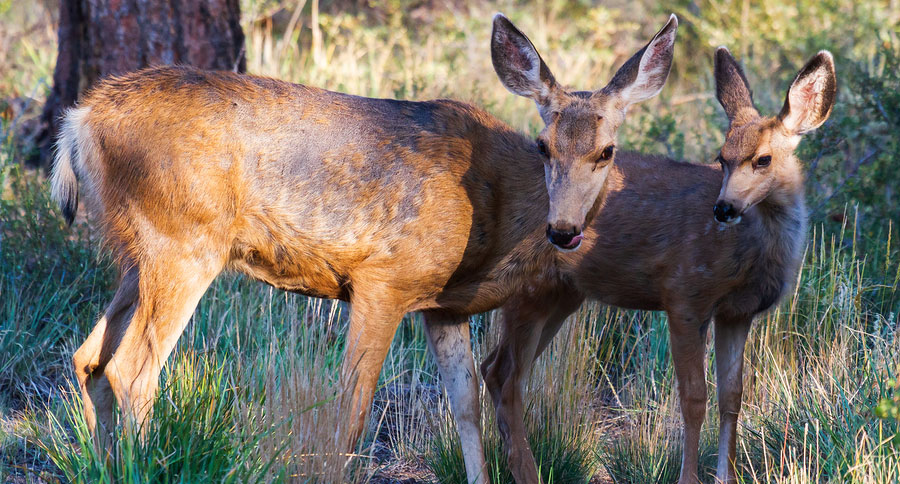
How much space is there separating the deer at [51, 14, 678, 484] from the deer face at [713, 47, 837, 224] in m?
0.53

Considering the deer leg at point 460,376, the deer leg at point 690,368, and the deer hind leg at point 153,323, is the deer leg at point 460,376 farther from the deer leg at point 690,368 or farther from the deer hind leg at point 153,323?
the deer hind leg at point 153,323

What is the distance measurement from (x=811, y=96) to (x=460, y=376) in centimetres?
231

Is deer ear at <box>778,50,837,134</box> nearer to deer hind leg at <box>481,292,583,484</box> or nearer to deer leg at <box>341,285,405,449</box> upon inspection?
deer hind leg at <box>481,292,583,484</box>

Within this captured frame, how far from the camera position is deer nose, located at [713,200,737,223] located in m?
4.69

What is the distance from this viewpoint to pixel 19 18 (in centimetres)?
1366

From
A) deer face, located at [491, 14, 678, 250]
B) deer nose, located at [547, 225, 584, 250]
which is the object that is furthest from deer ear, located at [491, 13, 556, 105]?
deer nose, located at [547, 225, 584, 250]

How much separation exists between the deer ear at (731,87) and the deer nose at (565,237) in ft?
4.99

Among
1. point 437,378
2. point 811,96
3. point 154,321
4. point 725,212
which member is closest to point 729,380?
point 725,212

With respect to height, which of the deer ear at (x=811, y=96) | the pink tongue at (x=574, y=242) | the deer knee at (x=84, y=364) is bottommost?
the deer knee at (x=84, y=364)

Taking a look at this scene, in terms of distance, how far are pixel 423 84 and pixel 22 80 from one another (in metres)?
4.40

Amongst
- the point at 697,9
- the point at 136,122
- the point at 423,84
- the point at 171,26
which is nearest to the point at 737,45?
the point at 697,9

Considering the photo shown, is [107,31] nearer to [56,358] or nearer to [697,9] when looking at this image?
[56,358]

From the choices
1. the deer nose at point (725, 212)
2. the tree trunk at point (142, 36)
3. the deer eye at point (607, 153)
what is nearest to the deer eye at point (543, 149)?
the deer eye at point (607, 153)

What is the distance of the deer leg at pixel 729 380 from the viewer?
499cm
